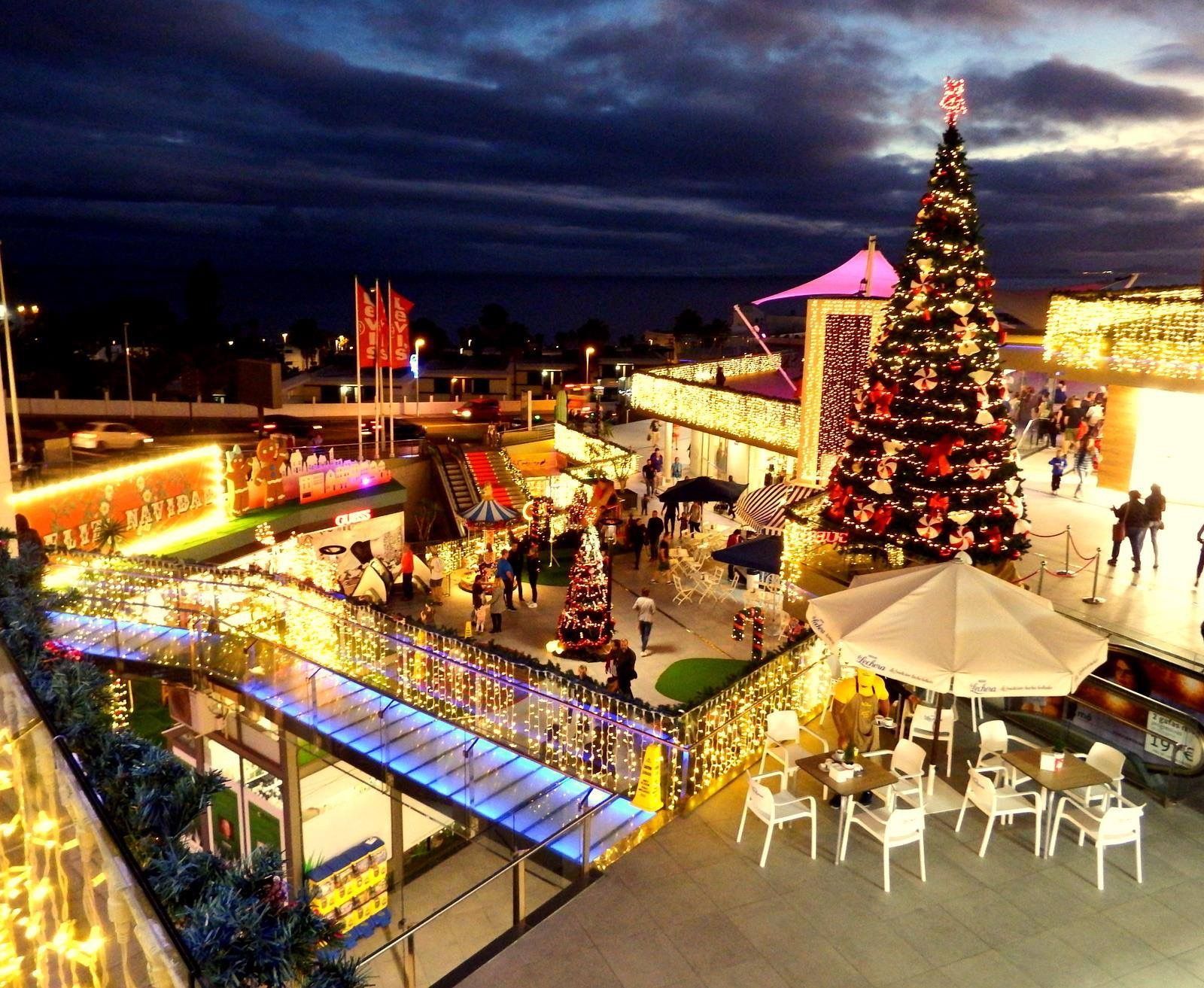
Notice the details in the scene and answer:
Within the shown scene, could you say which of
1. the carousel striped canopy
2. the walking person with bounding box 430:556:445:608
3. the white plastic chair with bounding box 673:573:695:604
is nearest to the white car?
the walking person with bounding box 430:556:445:608

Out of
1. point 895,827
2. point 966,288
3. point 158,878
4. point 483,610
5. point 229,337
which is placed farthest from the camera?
point 229,337

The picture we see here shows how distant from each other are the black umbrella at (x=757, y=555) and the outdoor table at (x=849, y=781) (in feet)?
22.4

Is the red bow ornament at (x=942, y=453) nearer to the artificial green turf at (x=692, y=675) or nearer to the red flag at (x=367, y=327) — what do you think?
the artificial green turf at (x=692, y=675)

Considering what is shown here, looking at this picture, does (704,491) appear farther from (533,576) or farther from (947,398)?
(947,398)

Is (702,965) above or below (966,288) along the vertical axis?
below

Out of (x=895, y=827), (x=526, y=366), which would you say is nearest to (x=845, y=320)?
(x=895, y=827)

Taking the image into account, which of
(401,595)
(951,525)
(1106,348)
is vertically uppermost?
(1106,348)

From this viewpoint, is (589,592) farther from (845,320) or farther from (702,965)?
(702,965)

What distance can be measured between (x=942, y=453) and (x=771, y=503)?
5.44 meters

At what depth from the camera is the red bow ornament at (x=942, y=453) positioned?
42.7 feet

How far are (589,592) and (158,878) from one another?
12393mm

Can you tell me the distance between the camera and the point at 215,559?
1923cm

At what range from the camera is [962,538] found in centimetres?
1300

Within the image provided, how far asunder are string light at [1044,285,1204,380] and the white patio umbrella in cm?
1027
